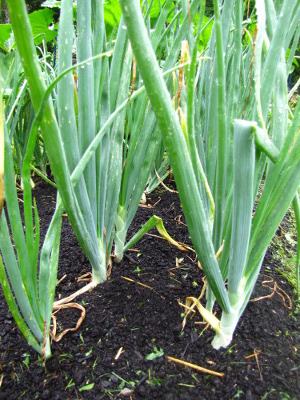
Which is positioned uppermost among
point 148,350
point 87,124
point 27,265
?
point 87,124

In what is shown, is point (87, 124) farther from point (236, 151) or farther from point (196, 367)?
point (196, 367)

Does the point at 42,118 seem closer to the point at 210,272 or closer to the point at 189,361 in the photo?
the point at 210,272

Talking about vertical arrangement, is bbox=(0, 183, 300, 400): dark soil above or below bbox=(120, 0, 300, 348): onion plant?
below

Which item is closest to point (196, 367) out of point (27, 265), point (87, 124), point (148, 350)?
point (148, 350)

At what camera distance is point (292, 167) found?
44cm

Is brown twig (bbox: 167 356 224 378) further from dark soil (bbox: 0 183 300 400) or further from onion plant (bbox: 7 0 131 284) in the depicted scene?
onion plant (bbox: 7 0 131 284)

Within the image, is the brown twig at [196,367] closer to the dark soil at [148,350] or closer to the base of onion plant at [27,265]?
the dark soil at [148,350]

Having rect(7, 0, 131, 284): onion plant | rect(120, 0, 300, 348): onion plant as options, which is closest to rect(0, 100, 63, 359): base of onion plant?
rect(7, 0, 131, 284): onion plant

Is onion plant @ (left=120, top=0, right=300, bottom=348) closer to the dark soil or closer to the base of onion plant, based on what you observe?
the dark soil

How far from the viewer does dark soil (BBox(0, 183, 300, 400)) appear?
20.1 inches

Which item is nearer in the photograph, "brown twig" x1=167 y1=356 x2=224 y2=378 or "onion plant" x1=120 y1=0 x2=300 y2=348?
"onion plant" x1=120 y1=0 x2=300 y2=348

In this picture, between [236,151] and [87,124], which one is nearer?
[236,151]

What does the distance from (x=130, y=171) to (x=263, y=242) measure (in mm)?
346

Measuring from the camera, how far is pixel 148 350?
58 cm
